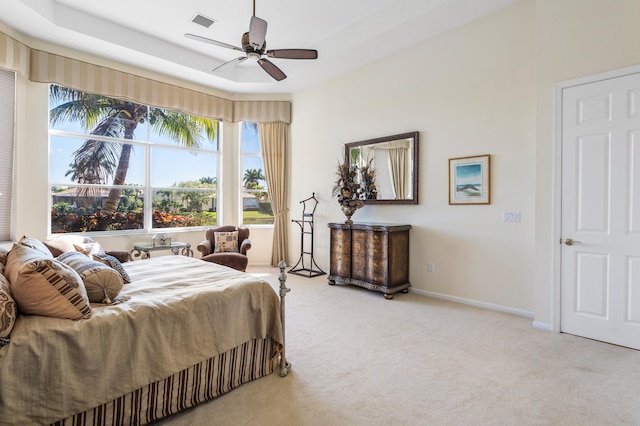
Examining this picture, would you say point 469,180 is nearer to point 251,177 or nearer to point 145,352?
point 145,352

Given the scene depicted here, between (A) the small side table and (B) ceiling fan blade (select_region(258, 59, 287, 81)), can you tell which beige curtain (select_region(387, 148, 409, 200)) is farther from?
Result: (A) the small side table

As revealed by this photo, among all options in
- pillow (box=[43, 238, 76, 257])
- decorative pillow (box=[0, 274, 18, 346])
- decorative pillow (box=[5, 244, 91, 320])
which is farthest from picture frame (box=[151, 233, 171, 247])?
decorative pillow (box=[0, 274, 18, 346])

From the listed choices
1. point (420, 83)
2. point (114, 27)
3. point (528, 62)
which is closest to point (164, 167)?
point (114, 27)

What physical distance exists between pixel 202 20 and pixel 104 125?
2248mm

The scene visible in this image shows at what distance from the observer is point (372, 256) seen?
177 inches

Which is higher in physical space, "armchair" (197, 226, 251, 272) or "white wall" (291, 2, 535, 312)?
"white wall" (291, 2, 535, 312)

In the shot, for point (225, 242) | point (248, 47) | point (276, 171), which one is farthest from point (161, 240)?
point (248, 47)

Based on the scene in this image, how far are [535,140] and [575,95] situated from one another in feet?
1.79

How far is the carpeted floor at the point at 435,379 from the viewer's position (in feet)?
6.29

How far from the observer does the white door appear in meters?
2.82

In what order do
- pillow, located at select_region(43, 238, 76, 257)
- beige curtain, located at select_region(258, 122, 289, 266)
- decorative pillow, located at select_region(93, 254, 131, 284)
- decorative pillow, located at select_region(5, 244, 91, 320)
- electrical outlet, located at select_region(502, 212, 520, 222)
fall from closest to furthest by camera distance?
decorative pillow, located at select_region(5, 244, 91, 320) < decorative pillow, located at select_region(93, 254, 131, 284) < pillow, located at select_region(43, 238, 76, 257) < electrical outlet, located at select_region(502, 212, 520, 222) < beige curtain, located at select_region(258, 122, 289, 266)

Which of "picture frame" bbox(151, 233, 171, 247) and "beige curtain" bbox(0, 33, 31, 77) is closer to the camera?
"beige curtain" bbox(0, 33, 31, 77)

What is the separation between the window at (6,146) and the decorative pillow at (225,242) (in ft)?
8.42

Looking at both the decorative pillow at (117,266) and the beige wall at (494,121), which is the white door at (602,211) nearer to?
the beige wall at (494,121)
